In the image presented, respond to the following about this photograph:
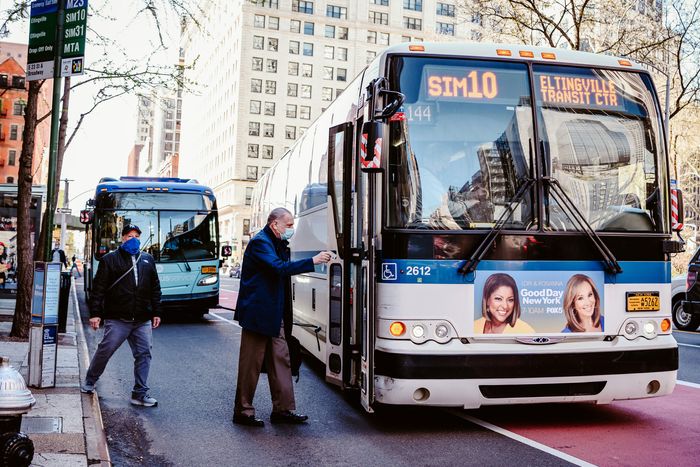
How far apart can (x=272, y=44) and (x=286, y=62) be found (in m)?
2.75

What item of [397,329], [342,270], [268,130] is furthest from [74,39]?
[268,130]

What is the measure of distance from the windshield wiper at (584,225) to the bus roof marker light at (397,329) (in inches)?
A: 70.4

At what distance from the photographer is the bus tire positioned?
17.2 meters

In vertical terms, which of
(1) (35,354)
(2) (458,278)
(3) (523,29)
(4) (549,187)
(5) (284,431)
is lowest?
(5) (284,431)

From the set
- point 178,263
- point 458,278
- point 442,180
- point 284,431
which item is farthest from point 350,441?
point 178,263

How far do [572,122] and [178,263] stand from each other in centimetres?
1191

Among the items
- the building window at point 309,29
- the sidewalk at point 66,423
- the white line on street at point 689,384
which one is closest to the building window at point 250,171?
the building window at point 309,29

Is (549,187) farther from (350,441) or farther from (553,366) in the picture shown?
(350,441)

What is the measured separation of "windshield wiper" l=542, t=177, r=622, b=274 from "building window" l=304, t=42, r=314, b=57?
9018cm

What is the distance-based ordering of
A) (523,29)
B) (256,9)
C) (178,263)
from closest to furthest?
1. (178,263)
2. (523,29)
3. (256,9)

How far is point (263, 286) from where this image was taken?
6.86m

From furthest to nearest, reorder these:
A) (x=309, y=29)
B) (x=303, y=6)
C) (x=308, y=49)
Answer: (x=308, y=49)
(x=309, y=29)
(x=303, y=6)

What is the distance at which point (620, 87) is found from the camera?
703 cm

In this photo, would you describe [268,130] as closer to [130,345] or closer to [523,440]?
[130,345]
